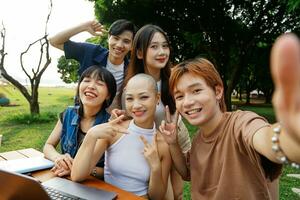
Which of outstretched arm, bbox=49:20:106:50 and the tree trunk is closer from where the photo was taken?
outstretched arm, bbox=49:20:106:50

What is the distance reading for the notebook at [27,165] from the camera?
216 centimetres

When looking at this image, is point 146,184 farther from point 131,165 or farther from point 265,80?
point 265,80


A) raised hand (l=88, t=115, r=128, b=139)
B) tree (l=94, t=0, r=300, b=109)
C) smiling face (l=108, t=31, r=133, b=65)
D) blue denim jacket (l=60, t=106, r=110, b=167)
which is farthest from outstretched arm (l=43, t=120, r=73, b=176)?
tree (l=94, t=0, r=300, b=109)

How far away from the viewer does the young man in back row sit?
3006mm

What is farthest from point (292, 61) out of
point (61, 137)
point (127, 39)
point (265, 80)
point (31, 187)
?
point (265, 80)

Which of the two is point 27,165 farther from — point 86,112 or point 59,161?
point 86,112

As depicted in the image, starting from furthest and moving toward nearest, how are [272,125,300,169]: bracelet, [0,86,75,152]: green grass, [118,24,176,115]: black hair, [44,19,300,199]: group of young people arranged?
[0,86,75,152]: green grass
[118,24,176,115]: black hair
[44,19,300,199]: group of young people
[272,125,300,169]: bracelet

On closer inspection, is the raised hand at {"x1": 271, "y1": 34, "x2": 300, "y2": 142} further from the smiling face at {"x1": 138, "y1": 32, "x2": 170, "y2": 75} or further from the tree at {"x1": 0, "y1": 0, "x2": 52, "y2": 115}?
the tree at {"x1": 0, "y1": 0, "x2": 52, "y2": 115}

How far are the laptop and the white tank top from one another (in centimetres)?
26

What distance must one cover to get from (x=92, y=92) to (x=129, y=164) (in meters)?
0.68

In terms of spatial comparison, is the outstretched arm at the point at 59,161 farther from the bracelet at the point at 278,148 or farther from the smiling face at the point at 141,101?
the bracelet at the point at 278,148

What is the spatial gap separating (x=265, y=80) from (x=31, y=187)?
710 inches

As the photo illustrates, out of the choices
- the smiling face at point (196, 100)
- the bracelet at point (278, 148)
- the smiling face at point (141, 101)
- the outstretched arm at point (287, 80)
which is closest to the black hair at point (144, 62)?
the smiling face at point (141, 101)

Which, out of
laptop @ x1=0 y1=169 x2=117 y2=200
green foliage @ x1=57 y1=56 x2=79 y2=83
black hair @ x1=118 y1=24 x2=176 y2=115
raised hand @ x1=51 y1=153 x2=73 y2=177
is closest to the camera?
laptop @ x1=0 y1=169 x2=117 y2=200
